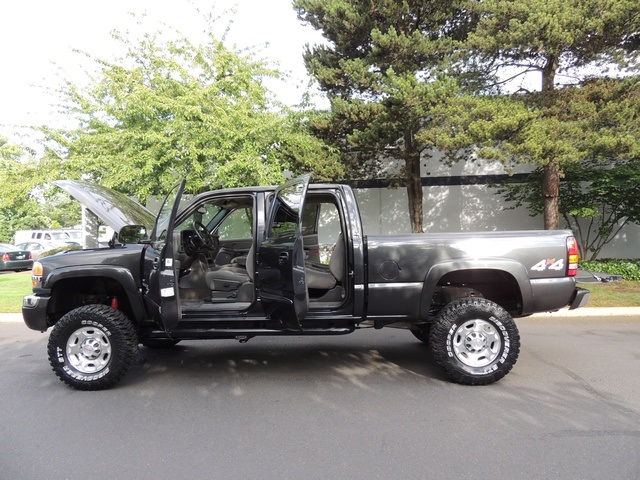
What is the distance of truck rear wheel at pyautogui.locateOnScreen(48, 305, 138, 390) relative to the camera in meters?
4.25

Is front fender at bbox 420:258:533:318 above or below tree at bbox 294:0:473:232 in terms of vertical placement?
below

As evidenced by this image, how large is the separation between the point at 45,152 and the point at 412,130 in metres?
10.1

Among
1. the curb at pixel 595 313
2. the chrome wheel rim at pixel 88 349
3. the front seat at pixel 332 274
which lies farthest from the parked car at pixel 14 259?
the curb at pixel 595 313

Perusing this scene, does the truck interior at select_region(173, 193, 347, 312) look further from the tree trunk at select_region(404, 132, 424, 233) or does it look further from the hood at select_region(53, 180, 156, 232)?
the tree trunk at select_region(404, 132, 424, 233)

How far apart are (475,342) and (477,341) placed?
0.07 feet

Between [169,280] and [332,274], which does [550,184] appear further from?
[169,280]

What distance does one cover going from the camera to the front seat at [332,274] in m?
4.62

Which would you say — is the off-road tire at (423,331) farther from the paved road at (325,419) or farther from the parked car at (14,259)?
the parked car at (14,259)

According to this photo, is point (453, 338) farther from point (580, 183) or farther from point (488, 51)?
point (580, 183)

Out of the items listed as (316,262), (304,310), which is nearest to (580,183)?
(316,262)

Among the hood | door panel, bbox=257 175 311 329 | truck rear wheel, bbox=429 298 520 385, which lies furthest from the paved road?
the hood

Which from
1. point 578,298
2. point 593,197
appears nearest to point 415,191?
point 593,197

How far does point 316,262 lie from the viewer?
18.1ft

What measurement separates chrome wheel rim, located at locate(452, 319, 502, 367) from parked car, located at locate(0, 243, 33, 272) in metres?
17.9
